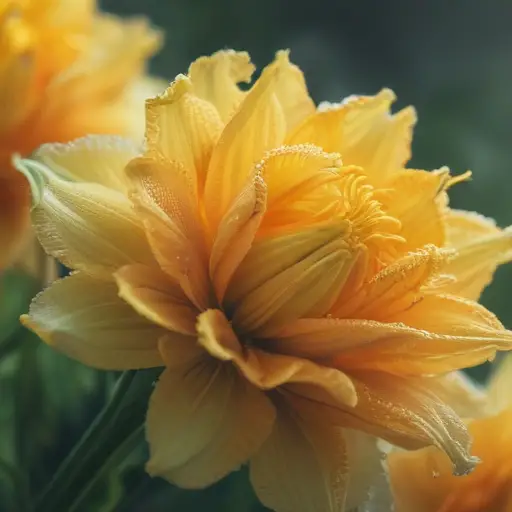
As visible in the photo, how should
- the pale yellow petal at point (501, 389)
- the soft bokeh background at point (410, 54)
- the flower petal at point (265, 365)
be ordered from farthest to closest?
the soft bokeh background at point (410, 54) < the pale yellow petal at point (501, 389) < the flower petal at point (265, 365)

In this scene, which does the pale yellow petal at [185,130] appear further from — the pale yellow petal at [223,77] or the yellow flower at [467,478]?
the yellow flower at [467,478]

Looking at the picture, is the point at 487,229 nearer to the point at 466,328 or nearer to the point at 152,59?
the point at 466,328

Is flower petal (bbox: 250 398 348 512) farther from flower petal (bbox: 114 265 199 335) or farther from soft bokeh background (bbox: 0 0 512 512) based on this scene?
soft bokeh background (bbox: 0 0 512 512)

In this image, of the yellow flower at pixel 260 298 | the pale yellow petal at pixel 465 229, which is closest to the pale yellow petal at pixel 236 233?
the yellow flower at pixel 260 298

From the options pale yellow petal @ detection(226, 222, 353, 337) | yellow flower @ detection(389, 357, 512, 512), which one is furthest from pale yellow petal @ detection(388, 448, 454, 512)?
pale yellow petal @ detection(226, 222, 353, 337)

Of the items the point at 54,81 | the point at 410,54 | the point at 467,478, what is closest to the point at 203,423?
the point at 467,478

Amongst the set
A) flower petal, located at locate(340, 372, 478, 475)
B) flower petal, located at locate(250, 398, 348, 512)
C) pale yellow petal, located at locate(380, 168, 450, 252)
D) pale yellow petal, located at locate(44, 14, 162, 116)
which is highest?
pale yellow petal, located at locate(44, 14, 162, 116)
